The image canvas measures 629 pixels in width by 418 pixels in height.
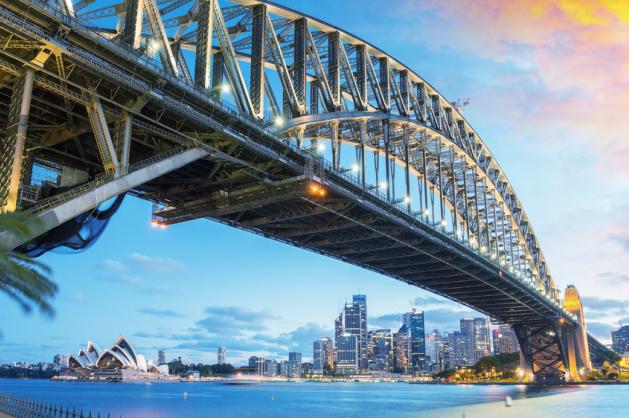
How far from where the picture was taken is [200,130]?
30266mm

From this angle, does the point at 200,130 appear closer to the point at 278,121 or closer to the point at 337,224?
the point at 278,121

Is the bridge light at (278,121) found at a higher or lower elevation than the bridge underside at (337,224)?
higher

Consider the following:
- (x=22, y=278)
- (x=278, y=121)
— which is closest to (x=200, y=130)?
(x=278, y=121)

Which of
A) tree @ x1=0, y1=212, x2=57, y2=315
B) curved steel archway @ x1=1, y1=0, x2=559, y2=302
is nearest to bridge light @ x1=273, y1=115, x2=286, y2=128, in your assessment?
curved steel archway @ x1=1, y1=0, x2=559, y2=302

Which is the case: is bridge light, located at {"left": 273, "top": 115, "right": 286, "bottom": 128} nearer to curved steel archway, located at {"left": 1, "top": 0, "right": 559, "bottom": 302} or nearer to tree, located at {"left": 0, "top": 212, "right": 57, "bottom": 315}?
curved steel archway, located at {"left": 1, "top": 0, "right": 559, "bottom": 302}

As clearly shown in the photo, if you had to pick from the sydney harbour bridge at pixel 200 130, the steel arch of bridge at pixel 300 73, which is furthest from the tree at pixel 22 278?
the steel arch of bridge at pixel 300 73

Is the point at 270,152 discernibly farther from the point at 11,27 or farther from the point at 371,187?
the point at 11,27

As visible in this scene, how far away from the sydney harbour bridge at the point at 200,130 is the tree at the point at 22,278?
1428mm

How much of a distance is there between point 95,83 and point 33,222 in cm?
1040

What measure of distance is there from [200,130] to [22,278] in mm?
17365

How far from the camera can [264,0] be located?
37.4 metres

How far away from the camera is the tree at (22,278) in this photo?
1391 cm

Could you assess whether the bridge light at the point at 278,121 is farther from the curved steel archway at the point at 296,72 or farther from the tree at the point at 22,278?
the tree at the point at 22,278

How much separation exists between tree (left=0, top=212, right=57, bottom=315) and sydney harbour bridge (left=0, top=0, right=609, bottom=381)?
4.69 ft
